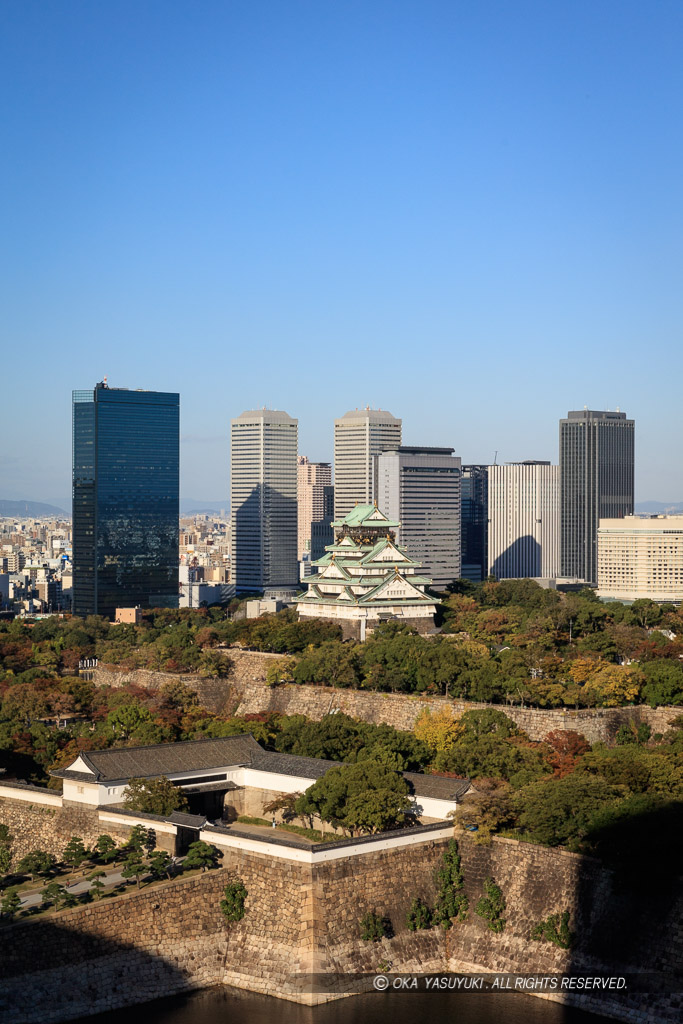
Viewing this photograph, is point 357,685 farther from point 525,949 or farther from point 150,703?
point 525,949

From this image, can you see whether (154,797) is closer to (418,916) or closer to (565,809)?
(418,916)

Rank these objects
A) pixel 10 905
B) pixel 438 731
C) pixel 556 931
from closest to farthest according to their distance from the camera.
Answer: pixel 10 905
pixel 556 931
pixel 438 731

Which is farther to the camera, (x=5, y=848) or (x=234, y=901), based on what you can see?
(x=5, y=848)

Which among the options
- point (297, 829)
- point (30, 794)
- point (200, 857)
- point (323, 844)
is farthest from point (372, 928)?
point (30, 794)

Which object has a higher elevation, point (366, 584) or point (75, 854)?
point (366, 584)

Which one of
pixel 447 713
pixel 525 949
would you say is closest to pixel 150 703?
pixel 447 713

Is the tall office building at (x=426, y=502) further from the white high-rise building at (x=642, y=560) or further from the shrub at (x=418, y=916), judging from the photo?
the shrub at (x=418, y=916)

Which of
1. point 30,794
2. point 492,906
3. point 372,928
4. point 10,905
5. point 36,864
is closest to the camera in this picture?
point 10,905

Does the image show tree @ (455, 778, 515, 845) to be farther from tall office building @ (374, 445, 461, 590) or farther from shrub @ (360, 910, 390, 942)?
tall office building @ (374, 445, 461, 590)
